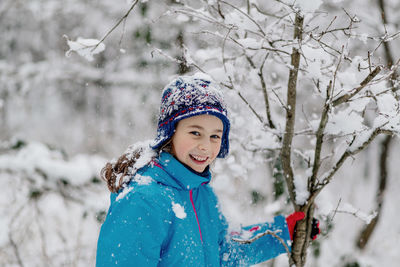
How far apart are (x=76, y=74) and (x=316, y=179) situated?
8.17 m

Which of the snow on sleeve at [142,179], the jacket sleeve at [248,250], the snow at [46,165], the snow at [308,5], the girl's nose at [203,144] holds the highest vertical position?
the snow at [46,165]

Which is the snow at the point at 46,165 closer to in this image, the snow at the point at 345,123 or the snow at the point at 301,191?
the snow at the point at 301,191

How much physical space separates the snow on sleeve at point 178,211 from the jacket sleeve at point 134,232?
0.16 ft

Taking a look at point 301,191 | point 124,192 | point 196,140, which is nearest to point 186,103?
point 196,140

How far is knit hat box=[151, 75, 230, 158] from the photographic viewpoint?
167cm

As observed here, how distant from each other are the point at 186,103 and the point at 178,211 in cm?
48

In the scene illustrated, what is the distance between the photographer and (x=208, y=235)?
1846 millimetres

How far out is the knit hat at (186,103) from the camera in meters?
1.67

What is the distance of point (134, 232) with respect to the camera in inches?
56.8

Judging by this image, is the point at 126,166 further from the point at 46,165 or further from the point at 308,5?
the point at 46,165

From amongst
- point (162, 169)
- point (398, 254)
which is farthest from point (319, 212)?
point (398, 254)

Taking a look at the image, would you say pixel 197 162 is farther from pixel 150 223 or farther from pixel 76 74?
pixel 76 74

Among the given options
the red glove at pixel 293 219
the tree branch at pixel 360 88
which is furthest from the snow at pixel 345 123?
the red glove at pixel 293 219

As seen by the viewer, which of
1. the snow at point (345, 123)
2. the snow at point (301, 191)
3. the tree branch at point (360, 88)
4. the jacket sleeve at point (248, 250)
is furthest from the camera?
the jacket sleeve at point (248, 250)
